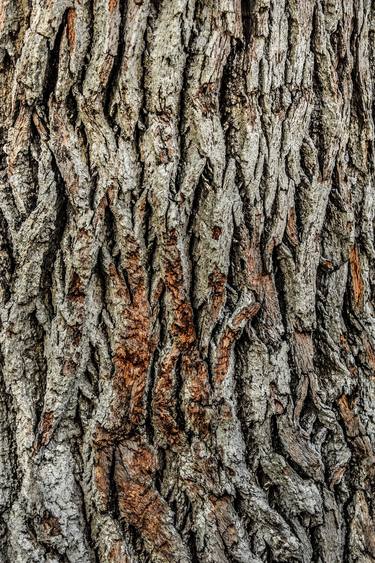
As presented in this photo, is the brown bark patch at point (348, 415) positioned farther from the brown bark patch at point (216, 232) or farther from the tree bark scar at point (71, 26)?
the tree bark scar at point (71, 26)

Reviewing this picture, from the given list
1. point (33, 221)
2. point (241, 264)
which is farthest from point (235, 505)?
point (33, 221)

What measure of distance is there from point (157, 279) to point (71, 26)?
0.75 meters

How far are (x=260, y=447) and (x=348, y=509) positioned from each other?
37 cm

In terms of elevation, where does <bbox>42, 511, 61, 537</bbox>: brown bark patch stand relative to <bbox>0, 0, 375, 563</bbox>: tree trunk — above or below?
below

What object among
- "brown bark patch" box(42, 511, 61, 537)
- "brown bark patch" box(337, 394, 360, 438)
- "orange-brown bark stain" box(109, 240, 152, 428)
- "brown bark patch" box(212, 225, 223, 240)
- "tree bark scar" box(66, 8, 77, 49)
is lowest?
"brown bark patch" box(42, 511, 61, 537)

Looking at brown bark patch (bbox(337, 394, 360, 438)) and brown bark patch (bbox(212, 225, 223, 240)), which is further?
brown bark patch (bbox(337, 394, 360, 438))

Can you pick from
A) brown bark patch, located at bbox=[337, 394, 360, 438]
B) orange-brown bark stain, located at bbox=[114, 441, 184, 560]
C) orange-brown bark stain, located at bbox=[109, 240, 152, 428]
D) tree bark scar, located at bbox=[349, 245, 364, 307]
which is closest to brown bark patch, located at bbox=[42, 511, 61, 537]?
orange-brown bark stain, located at bbox=[114, 441, 184, 560]

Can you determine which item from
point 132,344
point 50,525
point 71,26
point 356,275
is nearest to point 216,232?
point 132,344

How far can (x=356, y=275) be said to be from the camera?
197 centimetres

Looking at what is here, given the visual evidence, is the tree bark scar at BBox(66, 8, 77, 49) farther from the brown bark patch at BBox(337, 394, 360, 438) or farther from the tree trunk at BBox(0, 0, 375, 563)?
the brown bark patch at BBox(337, 394, 360, 438)

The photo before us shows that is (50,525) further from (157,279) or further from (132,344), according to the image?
(157,279)

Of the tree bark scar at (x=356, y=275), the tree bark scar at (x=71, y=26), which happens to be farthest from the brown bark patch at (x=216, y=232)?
the tree bark scar at (x=71, y=26)

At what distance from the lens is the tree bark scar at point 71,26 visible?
166 centimetres

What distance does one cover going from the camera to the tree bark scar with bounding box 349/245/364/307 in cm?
196
